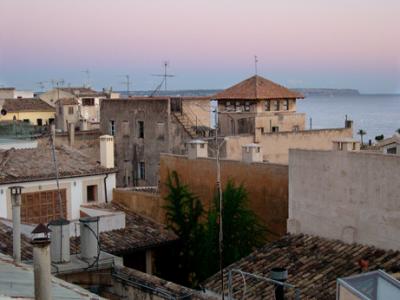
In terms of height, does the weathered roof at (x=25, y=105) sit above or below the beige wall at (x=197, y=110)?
above

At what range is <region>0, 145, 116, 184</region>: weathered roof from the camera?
70.3ft

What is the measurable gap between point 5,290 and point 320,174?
28.7 feet

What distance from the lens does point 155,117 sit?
39656 millimetres

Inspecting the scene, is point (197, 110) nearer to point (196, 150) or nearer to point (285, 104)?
point (285, 104)

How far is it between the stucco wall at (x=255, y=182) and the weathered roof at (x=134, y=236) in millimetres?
1617

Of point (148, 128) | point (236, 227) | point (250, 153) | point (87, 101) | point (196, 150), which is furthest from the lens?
point (87, 101)

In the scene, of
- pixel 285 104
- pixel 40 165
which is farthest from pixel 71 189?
pixel 285 104

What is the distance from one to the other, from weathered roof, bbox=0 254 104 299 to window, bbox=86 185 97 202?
12.0 meters

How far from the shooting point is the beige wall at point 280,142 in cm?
3178

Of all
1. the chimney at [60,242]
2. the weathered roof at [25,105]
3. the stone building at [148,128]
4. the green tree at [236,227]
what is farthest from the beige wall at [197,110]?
the weathered roof at [25,105]

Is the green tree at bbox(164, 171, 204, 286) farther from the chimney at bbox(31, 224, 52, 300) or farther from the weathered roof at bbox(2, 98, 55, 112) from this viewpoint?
the weathered roof at bbox(2, 98, 55, 112)

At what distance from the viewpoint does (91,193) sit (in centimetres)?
2331

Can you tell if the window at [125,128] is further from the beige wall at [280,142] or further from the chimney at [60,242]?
the chimney at [60,242]

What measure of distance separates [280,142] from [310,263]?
18132mm
